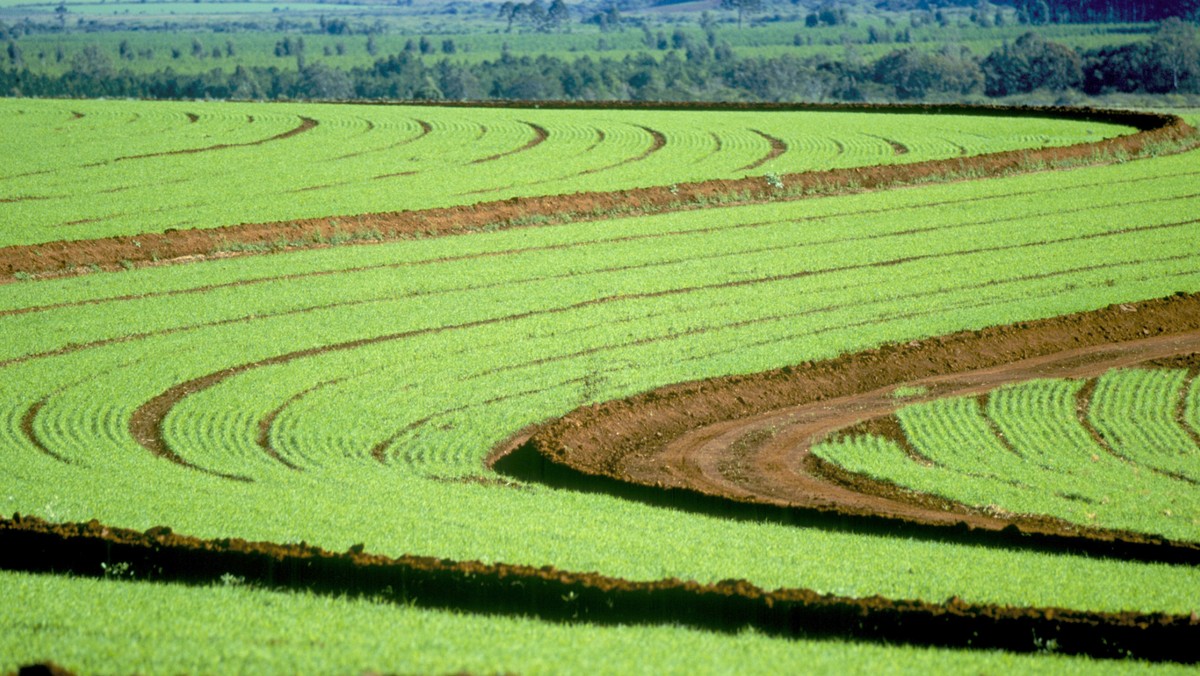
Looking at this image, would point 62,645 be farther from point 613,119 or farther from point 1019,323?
point 613,119

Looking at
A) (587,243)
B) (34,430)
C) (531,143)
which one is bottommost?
(531,143)

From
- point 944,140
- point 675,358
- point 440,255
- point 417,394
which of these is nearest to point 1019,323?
point 675,358

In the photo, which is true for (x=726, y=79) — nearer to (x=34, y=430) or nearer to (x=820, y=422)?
(x=820, y=422)

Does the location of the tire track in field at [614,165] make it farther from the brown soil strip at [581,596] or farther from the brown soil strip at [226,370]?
the brown soil strip at [581,596]

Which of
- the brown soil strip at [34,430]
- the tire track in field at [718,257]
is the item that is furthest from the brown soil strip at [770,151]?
the brown soil strip at [34,430]

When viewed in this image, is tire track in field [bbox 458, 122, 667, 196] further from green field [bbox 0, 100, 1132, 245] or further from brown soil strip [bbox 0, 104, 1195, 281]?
brown soil strip [bbox 0, 104, 1195, 281]

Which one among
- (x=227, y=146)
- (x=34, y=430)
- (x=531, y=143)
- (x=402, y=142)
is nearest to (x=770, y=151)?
(x=531, y=143)
